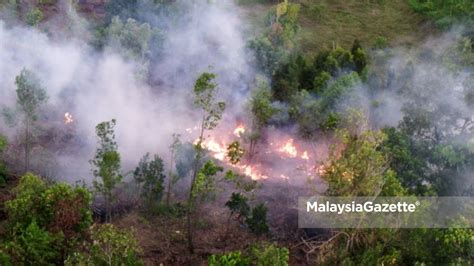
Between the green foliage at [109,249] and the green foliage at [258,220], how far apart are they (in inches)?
362

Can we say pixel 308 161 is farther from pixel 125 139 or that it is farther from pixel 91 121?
pixel 91 121

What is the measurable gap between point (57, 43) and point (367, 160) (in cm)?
3152

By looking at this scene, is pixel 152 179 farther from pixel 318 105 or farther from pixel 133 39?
pixel 133 39

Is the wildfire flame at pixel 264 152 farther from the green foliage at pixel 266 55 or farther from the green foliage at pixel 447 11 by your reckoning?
the green foliage at pixel 447 11

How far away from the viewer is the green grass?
5694 cm

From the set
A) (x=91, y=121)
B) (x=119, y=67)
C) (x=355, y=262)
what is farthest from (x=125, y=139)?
(x=355, y=262)

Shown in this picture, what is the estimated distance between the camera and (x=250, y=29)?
181ft

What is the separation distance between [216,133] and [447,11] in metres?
30.2

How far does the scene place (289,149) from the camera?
133ft

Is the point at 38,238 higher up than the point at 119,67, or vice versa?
the point at 119,67

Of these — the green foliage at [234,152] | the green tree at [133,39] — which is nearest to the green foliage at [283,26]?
the green tree at [133,39]

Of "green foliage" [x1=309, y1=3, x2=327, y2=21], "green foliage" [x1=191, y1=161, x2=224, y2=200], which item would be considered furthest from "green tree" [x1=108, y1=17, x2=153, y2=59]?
"green foliage" [x1=309, y1=3, x2=327, y2=21]

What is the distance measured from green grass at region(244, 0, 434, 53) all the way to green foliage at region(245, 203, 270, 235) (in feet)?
85.9

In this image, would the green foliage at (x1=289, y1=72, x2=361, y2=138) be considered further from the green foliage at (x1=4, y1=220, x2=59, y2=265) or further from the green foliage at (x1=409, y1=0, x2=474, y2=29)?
the green foliage at (x1=409, y1=0, x2=474, y2=29)
